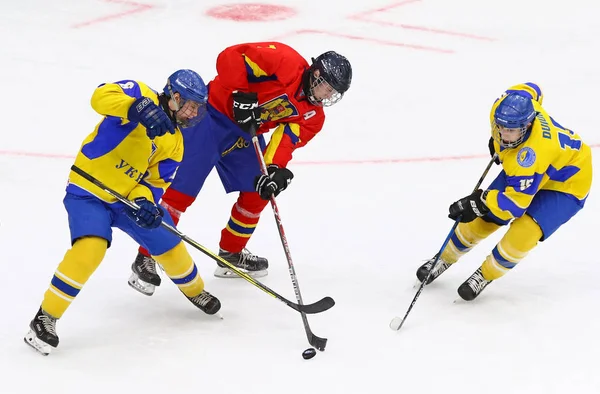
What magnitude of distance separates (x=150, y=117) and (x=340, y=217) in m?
1.77

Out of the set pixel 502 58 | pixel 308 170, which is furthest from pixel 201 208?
pixel 502 58

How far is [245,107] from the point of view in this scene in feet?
12.4

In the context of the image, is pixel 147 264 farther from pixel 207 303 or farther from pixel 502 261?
pixel 502 261

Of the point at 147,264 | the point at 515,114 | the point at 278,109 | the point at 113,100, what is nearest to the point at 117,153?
the point at 113,100

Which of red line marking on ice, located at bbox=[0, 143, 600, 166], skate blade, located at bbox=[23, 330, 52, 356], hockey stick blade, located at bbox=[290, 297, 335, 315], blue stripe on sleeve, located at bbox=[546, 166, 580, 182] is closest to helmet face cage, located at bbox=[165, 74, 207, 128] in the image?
hockey stick blade, located at bbox=[290, 297, 335, 315]

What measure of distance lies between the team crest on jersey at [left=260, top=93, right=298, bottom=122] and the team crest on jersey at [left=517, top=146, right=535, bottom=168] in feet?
3.13

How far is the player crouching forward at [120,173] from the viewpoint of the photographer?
322 centimetres

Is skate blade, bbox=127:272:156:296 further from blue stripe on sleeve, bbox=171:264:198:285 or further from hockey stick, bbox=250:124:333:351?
hockey stick, bbox=250:124:333:351

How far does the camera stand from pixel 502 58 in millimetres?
7008

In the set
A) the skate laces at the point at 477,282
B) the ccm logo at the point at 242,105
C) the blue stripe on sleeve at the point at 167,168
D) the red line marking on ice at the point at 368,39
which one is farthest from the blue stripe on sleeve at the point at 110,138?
the red line marking on ice at the point at 368,39

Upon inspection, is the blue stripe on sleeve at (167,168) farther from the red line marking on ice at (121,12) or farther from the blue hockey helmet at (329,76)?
the red line marking on ice at (121,12)

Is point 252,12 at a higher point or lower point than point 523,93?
lower

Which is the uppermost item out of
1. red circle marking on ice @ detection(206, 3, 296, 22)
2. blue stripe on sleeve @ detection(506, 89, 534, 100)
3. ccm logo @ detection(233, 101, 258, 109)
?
blue stripe on sleeve @ detection(506, 89, 534, 100)

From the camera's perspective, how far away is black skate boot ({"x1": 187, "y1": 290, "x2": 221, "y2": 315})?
12.0 ft
